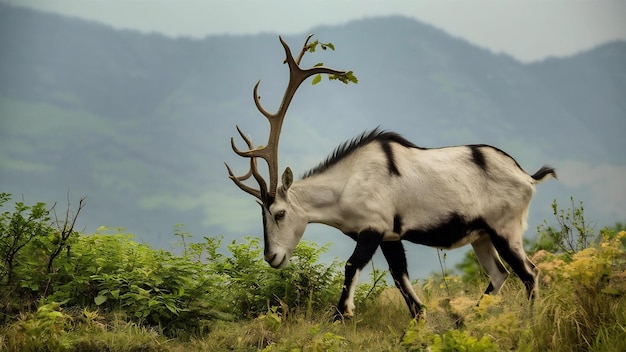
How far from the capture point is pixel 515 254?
24.5ft

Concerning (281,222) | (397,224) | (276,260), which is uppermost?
(281,222)

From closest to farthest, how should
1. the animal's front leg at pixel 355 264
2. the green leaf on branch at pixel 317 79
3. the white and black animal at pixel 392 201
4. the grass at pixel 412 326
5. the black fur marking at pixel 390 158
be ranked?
the grass at pixel 412 326 → the animal's front leg at pixel 355 264 → the white and black animal at pixel 392 201 → the black fur marking at pixel 390 158 → the green leaf on branch at pixel 317 79

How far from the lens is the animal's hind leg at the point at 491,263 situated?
25.4 ft

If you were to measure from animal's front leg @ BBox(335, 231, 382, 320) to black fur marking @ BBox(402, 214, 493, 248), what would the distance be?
1.29ft

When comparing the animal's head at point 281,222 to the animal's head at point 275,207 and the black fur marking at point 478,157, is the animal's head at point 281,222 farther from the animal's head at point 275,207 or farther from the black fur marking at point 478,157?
the black fur marking at point 478,157

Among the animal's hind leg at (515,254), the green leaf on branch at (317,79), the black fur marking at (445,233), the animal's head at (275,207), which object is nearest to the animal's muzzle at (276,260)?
the animal's head at (275,207)

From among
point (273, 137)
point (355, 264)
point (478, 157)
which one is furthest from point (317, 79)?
point (355, 264)

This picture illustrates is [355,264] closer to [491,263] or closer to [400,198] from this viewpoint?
[400,198]

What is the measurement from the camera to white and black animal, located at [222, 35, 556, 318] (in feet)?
23.8

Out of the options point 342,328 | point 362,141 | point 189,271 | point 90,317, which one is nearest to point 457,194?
point 362,141

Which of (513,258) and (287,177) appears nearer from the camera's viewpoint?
(287,177)

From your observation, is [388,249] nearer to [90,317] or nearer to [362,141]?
[362,141]

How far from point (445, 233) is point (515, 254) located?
728 mm

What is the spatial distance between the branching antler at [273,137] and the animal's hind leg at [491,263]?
7.15 ft
